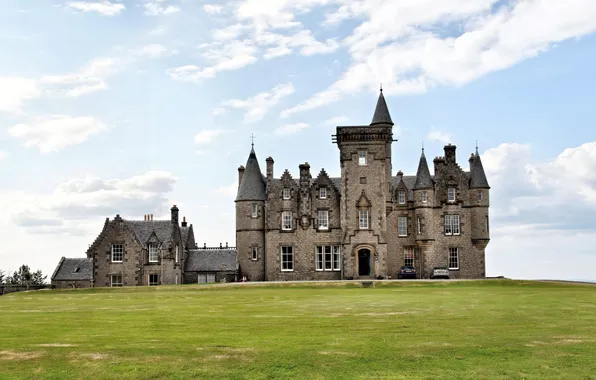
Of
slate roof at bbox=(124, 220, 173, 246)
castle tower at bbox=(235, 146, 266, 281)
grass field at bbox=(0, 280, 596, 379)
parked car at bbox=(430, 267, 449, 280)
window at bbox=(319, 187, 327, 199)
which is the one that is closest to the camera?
grass field at bbox=(0, 280, 596, 379)

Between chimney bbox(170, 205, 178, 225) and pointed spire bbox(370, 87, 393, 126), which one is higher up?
pointed spire bbox(370, 87, 393, 126)

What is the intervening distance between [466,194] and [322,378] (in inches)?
2179

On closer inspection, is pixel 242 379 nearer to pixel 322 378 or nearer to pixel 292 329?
pixel 322 378

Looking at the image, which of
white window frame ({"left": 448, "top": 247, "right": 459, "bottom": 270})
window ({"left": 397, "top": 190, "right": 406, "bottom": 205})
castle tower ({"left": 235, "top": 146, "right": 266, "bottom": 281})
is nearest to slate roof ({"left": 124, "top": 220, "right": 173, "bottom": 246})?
castle tower ({"left": 235, "top": 146, "right": 266, "bottom": 281})

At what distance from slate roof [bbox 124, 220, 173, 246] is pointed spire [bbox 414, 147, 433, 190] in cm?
2529

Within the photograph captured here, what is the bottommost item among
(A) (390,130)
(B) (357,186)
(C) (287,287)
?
(C) (287,287)

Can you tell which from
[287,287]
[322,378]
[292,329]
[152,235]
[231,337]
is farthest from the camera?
[152,235]

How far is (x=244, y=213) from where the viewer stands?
67875mm

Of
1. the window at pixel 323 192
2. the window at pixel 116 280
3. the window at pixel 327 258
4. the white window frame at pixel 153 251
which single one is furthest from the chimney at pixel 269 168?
the window at pixel 116 280

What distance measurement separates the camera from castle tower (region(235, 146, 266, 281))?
2665 inches

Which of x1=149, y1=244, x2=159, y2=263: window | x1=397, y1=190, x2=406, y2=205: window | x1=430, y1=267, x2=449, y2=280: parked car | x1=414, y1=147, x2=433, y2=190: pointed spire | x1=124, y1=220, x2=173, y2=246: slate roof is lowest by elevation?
x1=430, y1=267, x2=449, y2=280: parked car

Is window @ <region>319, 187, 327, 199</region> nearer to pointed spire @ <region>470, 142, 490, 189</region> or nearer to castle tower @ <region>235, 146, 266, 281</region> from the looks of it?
castle tower @ <region>235, 146, 266, 281</region>

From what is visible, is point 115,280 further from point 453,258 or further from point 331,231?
point 453,258

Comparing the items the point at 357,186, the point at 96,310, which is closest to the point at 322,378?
the point at 96,310
